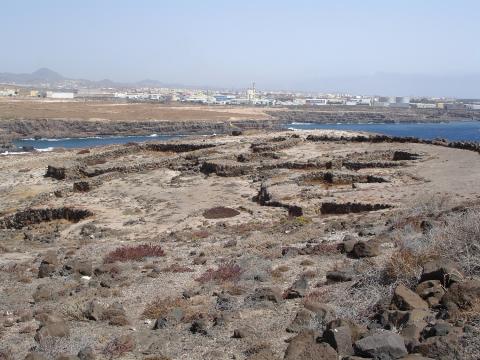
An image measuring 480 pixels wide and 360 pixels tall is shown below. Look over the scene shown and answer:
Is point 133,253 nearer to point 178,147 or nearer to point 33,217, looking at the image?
point 33,217

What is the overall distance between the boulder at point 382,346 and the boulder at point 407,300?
39.9 inches

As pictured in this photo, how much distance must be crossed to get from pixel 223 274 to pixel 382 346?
16.7 ft

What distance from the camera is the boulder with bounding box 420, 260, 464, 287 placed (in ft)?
23.7

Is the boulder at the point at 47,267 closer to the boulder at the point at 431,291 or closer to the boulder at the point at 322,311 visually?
the boulder at the point at 322,311

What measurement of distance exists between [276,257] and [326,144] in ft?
69.2

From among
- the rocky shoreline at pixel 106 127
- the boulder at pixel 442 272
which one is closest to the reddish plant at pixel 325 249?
the boulder at pixel 442 272

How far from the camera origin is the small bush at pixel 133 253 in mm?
12680

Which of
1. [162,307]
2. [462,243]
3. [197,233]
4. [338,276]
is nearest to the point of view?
[462,243]

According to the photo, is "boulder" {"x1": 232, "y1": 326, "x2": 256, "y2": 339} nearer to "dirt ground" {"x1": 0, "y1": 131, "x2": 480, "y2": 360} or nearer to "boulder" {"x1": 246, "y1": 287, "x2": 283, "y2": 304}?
"dirt ground" {"x1": 0, "y1": 131, "x2": 480, "y2": 360}

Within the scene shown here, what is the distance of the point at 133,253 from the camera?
12.9m

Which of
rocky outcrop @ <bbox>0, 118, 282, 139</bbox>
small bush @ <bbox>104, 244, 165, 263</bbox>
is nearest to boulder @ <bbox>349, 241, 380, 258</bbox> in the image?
small bush @ <bbox>104, 244, 165, 263</bbox>

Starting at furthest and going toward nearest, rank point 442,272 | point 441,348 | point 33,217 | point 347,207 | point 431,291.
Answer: point 33,217, point 347,207, point 442,272, point 431,291, point 441,348

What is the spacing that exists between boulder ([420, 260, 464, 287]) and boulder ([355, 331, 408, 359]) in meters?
1.60

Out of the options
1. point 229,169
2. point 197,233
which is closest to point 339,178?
point 229,169
